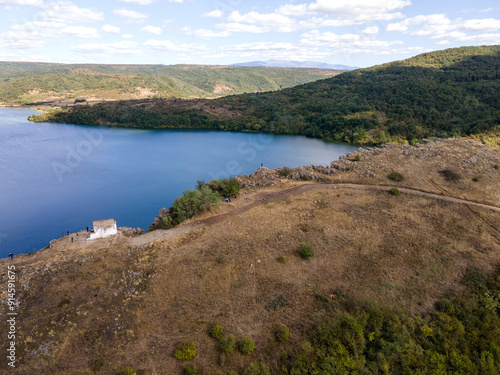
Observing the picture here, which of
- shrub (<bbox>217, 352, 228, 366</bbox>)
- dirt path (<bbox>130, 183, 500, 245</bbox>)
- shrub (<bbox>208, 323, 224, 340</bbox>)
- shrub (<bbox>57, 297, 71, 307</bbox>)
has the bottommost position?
shrub (<bbox>217, 352, 228, 366</bbox>)

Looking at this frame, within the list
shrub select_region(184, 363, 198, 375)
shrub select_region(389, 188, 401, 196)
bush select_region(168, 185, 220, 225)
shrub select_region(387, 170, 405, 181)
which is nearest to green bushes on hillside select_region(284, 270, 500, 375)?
shrub select_region(184, 363, 198, 375)

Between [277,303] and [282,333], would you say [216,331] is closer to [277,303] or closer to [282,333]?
[282,333]

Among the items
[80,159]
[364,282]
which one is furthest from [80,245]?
[80,159]

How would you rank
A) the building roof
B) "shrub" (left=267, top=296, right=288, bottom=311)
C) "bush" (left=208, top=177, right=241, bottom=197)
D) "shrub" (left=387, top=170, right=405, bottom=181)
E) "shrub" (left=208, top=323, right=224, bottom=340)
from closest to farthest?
"shrub" (left=208, top=323, right=224, bottom=340)
"shrub" (left=267, top=296, right=288, bottom=311)
the building roof
"bush" (left=208, top=177, right=241, bottom=197)
"shrub" (left=387, top=170, right=405, bottom=181)

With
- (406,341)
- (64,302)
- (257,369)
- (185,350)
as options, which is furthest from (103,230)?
(406,341)

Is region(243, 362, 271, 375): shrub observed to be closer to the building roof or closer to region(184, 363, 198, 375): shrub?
region(184, 363, 198, 375): shrub

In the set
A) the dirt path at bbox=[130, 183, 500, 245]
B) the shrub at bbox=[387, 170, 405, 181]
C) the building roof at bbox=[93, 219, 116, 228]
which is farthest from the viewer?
the shrub at bbox=[387, 170, 405, 181]
